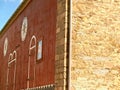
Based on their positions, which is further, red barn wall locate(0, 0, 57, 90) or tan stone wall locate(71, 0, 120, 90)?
red barn wall locate(0, 0, 57, 90)

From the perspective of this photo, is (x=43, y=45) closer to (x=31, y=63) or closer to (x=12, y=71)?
(x=31, y=63)

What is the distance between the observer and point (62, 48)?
7.89 m

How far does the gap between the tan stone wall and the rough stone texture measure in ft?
0.71

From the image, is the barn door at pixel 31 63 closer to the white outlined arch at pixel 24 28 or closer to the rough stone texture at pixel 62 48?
the white outlined arch at pixel 24 28

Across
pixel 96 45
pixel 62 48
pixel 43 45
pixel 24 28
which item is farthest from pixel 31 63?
pixel 96 45

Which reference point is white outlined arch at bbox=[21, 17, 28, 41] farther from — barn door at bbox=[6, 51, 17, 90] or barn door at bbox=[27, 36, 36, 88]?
barn door at bbox=[6, 51, 17, 90]

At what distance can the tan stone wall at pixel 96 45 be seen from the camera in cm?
777

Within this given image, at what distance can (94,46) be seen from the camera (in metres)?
8.02

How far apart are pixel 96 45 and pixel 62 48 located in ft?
3.13

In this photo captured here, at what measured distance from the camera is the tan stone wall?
777cm

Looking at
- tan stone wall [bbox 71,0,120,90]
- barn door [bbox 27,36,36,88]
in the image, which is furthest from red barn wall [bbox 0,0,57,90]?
tan stone wall [bbox 71,0,120,90]

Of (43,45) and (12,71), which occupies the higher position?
(43,45)

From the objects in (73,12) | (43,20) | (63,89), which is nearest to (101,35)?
(73,12)

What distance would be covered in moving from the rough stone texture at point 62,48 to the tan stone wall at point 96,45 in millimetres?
217
